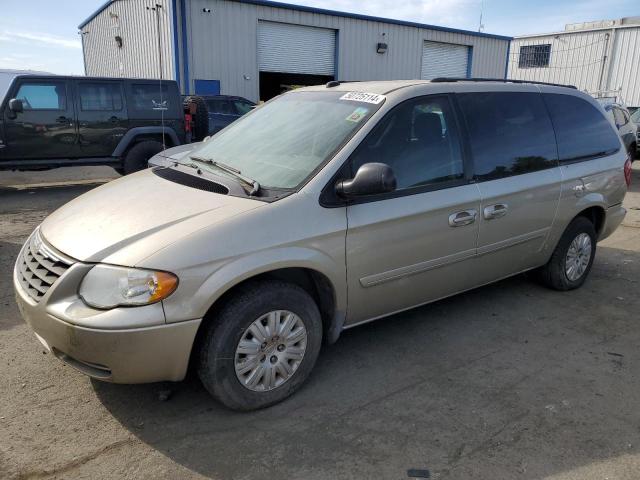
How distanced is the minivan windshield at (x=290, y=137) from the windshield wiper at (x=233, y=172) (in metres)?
0.02

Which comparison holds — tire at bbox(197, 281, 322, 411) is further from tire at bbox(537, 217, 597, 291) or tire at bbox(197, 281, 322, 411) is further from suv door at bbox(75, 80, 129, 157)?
suv door at bbox(75, 80, 129, 157)

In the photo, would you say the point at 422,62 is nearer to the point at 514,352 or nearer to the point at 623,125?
the point at 623,125

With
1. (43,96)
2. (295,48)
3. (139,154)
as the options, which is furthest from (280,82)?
(43,96)

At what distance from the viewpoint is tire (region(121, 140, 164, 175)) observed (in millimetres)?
9680

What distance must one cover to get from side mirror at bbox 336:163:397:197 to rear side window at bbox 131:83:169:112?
25.0 ft

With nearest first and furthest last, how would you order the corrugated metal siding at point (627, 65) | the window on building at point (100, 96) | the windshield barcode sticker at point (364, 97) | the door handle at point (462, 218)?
the windshield barcode sticker at point (364, 97) < the door handle at point (462, 218) < the window on building at point (100, 96) < the corrugated metal siding at point (627, 65)

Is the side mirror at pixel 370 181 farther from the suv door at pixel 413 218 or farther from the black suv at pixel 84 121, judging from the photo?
the black suv at pixel 84 121

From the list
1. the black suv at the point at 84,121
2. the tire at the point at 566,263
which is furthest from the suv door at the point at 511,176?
the black suv at the point at 84,121

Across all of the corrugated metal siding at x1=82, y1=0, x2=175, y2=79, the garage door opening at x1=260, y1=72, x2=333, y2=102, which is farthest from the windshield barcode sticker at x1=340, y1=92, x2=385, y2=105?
the garage door opening at x1=260, y1=72, x2=333, y2=102

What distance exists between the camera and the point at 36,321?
8.79 feet

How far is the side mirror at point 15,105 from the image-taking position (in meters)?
8.62

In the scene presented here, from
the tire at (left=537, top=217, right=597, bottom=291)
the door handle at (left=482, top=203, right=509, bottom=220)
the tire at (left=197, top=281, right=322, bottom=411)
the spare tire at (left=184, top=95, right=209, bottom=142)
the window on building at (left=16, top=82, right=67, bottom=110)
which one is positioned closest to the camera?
the tire at (left=197, top=281, right=322, bottom=411)

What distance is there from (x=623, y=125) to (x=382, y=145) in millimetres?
12193

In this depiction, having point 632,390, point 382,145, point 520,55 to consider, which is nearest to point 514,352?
point 632,390
